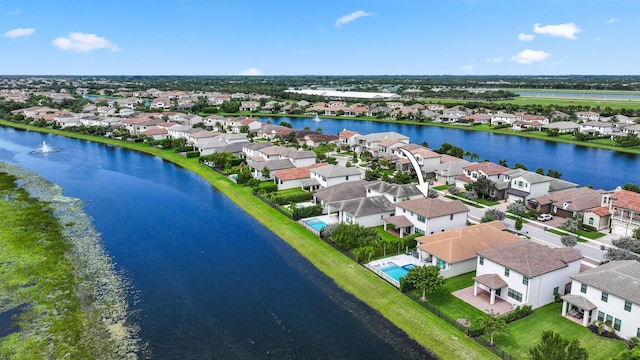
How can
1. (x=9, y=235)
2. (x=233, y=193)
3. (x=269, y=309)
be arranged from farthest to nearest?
(x=233, y=193)
(x=9, y=235)
(x=269, y=309)

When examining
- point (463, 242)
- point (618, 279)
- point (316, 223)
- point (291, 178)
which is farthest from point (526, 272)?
point (291, 178)

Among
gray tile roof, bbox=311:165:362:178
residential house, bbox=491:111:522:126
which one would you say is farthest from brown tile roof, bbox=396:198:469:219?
residential house, bbox=491:111:522:126

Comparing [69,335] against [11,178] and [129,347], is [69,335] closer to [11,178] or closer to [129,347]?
[129,347]

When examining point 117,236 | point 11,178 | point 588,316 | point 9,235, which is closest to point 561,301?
point 588,316

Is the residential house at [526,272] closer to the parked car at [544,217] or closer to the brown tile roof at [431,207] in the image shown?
the brown tile roof at [431,207]

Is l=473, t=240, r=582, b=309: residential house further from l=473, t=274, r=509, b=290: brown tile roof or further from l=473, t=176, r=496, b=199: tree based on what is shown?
l=473, t=176, r=496, b=199: tree

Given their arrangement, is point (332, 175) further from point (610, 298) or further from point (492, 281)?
point (610, 298)
